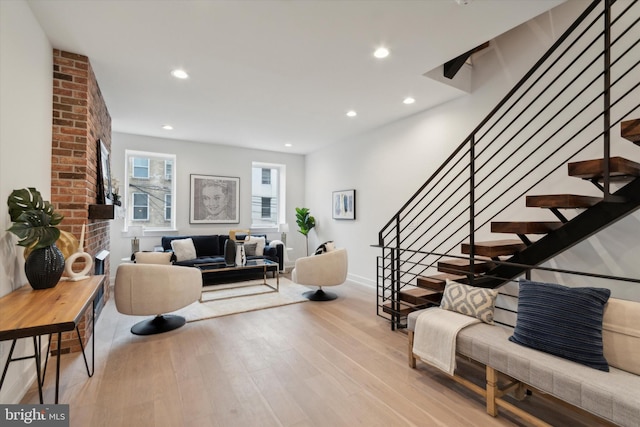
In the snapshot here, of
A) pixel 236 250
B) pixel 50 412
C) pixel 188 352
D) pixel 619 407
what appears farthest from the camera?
pixel 236 250

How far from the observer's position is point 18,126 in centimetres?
202

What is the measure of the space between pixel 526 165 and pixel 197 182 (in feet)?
18.3

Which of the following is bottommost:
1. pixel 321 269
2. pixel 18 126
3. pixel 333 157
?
pixel 321 269

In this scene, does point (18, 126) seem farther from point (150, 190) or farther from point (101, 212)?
point (150, 190)

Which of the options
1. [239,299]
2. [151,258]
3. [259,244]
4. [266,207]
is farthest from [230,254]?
[266,207]

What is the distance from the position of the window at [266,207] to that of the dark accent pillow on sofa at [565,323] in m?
5.81

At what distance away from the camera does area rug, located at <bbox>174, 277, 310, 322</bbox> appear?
377 centimetres

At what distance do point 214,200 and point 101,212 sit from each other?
10.6 feet

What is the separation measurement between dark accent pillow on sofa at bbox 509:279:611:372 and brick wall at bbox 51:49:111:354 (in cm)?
368

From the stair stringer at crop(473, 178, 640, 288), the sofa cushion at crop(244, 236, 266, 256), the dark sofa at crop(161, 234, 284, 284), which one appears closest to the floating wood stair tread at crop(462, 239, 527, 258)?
the stair stringer at crop(473, 178, 640, 288)

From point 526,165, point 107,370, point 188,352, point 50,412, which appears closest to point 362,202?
point 526,165

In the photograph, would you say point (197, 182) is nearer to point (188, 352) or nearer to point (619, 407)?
point (188, 352)

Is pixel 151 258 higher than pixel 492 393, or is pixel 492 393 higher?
pixel 151 258

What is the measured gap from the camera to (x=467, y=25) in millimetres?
2389
